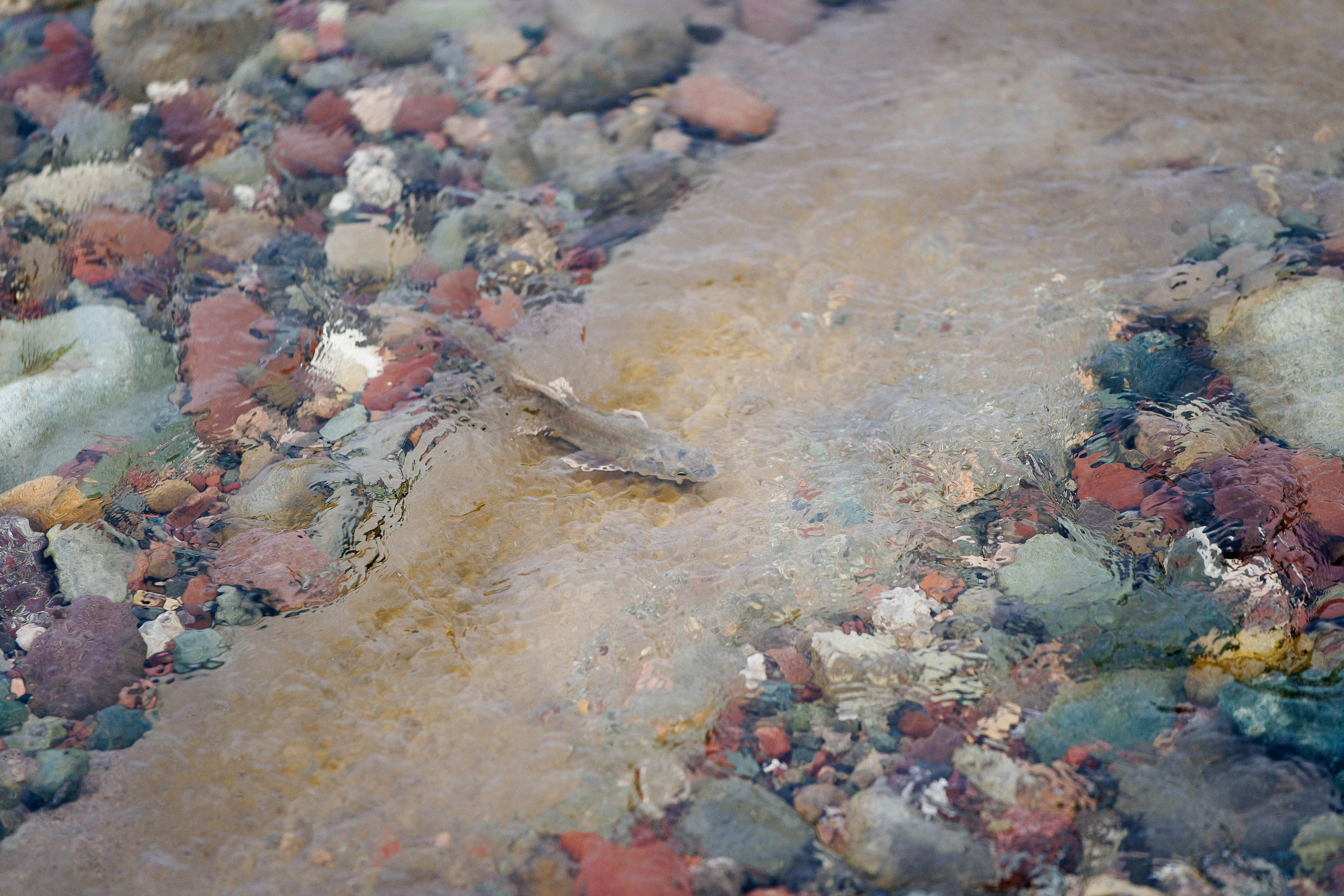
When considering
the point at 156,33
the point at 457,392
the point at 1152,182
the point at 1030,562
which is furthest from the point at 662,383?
the point at 156,33

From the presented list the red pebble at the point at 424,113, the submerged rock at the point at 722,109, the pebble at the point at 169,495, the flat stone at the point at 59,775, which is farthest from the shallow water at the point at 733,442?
the red pebble at the point at 424,113

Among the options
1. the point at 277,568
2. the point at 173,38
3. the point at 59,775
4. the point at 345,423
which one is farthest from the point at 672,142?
the point at 59,775

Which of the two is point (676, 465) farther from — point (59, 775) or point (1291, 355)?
point (1291, 355)

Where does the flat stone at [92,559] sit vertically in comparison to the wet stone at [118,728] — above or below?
above

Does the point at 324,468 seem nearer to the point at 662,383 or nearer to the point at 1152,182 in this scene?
the point at 662,383

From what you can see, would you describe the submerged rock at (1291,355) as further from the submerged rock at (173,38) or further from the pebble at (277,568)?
the submerged rock at (173,38)
